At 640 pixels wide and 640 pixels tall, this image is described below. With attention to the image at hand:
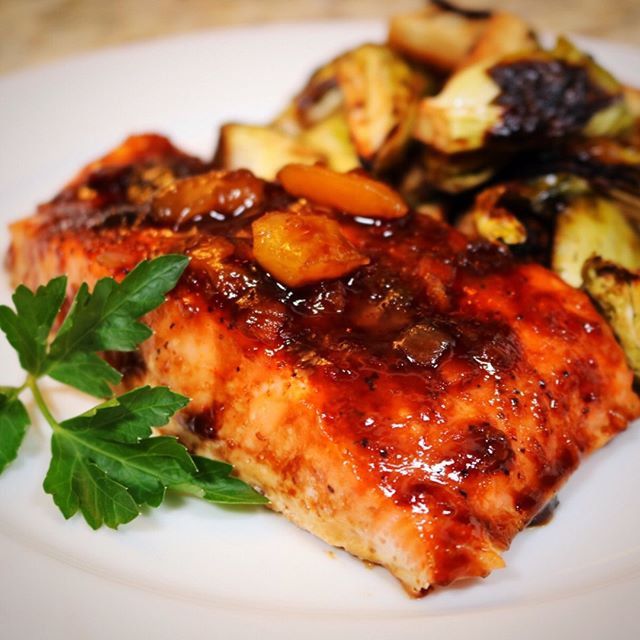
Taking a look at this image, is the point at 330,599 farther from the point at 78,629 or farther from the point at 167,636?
the point at 78,629

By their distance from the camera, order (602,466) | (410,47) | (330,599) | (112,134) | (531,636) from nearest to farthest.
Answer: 1. (531,636)
2. (330,599)
3. (602,466)
4. (410,47)
5. (112,134)

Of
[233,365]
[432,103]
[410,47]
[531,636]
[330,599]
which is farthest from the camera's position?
[410,47]

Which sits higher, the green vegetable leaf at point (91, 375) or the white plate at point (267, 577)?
the green vegetable leaf at point (91, 375)

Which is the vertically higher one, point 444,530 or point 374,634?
point 444,530

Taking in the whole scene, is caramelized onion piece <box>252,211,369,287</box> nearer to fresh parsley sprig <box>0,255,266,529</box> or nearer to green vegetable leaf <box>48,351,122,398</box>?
fresh parsley sprig <box>0,255,266,529</box>

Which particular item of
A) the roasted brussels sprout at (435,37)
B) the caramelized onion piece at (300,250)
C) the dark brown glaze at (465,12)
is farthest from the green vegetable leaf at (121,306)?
the dark brown glaze at (465,12)

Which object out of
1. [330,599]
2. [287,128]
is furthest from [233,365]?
[287,128]

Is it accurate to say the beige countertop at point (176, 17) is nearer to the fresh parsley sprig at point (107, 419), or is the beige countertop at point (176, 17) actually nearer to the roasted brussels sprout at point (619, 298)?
the roasted brussels sprout at point (619, 298)
